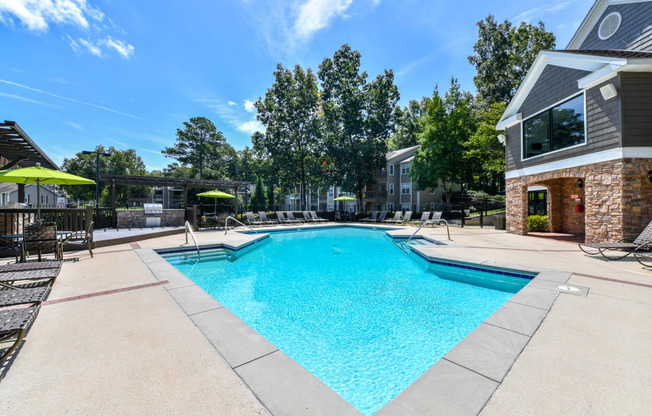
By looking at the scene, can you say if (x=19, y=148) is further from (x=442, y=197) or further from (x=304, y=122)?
(x=442, y=197)

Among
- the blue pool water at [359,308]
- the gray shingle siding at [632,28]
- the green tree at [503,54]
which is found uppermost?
the green tree at [503,54]

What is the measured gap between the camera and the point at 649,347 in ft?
8.14

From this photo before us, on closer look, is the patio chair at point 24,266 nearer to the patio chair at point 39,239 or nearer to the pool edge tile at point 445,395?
the patio chair at point 39,239

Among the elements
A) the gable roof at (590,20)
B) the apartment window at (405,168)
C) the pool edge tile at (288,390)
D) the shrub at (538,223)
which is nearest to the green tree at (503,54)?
the apartment window at (405,168)

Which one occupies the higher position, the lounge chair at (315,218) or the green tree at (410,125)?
the green tree at (410,125)

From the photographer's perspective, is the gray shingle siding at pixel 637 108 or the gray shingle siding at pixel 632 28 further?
the gray shingle siding at pixel 632 28

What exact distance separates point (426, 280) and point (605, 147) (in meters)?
7.57

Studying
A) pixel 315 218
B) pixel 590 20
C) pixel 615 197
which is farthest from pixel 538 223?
pixel 315 218

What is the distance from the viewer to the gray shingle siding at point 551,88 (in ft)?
31.0

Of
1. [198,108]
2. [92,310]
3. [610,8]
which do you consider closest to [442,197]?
[610,8]

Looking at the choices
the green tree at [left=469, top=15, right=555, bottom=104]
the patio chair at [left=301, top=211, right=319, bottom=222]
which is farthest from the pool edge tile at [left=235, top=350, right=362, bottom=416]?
the green tree at [left=469, top=15, right=555, bottom=104]

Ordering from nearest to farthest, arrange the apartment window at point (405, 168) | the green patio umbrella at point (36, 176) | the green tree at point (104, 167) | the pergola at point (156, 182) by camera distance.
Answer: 1. the green patio umbrella at point (36, 176)
2. the pergola at point (156, 182)
3. the apartment window at point (405, 168)
4. the green tree at point (104, 167)

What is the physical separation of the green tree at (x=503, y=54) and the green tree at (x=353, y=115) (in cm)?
939

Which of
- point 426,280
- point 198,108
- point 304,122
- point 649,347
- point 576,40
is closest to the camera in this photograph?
point 649,347
